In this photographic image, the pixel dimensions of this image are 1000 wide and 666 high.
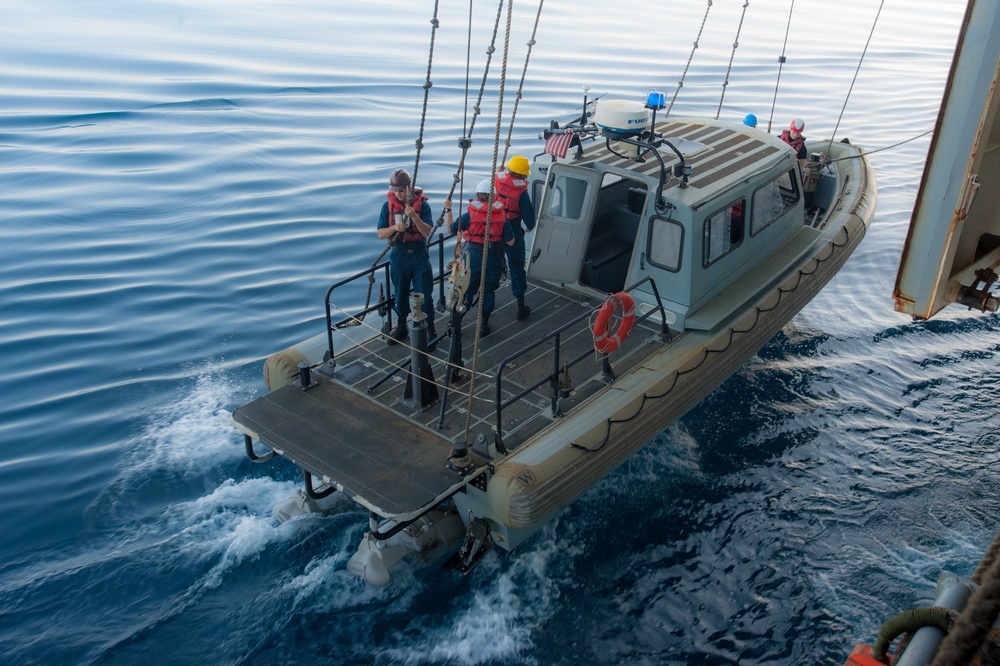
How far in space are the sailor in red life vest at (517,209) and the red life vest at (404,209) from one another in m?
0.96

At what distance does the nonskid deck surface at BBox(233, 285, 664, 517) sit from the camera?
605cm

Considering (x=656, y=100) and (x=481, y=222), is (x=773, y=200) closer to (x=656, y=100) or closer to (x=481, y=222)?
(x=656, y=100)

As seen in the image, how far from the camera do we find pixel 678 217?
25.3ft

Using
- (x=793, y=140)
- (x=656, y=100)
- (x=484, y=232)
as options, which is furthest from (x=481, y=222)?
(x=793, y=140)

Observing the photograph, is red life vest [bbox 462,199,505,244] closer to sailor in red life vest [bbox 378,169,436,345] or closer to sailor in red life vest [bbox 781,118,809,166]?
sailor in red life vest [bbox 378,169,436,345]

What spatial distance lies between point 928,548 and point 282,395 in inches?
239

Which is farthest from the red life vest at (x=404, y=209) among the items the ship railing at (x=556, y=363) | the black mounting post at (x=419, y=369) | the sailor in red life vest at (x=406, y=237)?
the ship railing at (x=556, y=363)

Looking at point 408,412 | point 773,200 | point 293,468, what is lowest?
point 293,468

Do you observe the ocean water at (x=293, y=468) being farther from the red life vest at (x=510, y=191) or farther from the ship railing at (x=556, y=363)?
the red life vest at (x=510, y=191)

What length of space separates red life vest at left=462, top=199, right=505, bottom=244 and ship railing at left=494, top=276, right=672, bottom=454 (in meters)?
1.11

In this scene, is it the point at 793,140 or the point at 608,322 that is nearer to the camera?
the point at 608,322

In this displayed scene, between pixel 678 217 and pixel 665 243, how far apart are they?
0.32m

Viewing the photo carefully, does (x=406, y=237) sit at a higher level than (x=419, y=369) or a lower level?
higher

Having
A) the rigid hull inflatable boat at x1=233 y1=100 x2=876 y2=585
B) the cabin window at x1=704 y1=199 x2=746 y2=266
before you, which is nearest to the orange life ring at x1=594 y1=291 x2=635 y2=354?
the rigid hull inflatable boat at x1=233 y1=100 x2=876 y2=585
